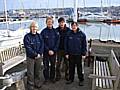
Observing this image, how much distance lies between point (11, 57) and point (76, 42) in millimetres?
3167

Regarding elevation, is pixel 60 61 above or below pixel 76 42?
below

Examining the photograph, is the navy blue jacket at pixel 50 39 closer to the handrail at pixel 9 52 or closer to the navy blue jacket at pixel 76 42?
the navy blue jacket at pixel 76 42

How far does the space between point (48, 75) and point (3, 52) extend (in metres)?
2.13

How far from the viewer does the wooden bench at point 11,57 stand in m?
8.15

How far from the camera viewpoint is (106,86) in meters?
5.96

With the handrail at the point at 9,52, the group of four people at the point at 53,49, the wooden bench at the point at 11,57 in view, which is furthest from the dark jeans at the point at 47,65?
the handrail at the point at 9,52

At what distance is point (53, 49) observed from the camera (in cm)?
691

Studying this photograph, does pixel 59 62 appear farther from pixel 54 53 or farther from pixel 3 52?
pixel 3 52

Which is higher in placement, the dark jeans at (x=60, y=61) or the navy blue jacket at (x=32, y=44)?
the navy blue jacket at (x=32, y=44)

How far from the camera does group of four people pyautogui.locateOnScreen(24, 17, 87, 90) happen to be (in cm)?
649

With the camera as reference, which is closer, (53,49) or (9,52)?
(53,49)

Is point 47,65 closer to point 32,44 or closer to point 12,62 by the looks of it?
point 32,44

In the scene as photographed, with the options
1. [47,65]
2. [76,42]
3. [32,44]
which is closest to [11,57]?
[47,65]

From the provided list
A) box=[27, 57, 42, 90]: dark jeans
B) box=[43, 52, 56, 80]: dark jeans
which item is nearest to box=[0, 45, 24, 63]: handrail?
box=[43, 52, 56, 80]: dark jeans
